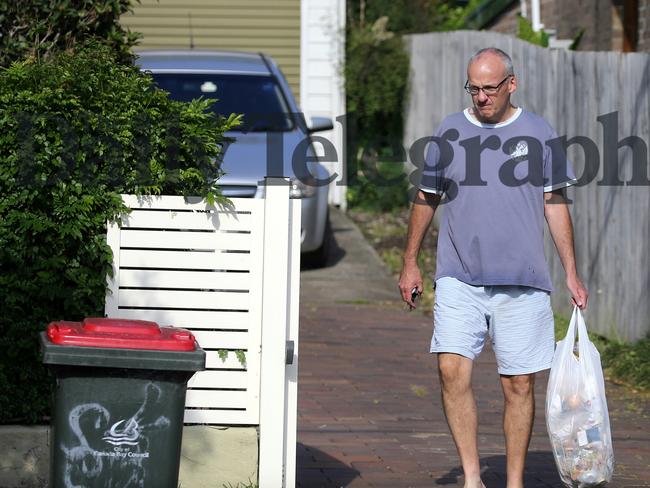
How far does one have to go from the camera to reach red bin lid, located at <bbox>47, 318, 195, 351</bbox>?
430 cm

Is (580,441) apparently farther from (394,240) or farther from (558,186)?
(394,240)

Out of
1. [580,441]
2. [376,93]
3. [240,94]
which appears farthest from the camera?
[376,93]

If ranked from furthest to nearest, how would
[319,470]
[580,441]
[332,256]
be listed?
[332,256], [319,470], [580,441]

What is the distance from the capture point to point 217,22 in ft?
51.6

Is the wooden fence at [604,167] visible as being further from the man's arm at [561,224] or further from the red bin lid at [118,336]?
the red bin lid at [118,336]

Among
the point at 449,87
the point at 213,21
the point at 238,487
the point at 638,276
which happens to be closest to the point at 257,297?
the point at 238,487

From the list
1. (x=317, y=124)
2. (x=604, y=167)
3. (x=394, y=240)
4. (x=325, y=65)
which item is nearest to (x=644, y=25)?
(x=604, y=167)

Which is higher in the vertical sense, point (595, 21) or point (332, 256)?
point (595, 21)

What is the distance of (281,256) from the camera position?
527 centimetres

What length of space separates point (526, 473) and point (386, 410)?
1580 mm

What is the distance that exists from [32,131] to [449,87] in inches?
372

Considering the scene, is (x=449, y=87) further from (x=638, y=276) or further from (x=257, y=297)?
(x=257, y=297)

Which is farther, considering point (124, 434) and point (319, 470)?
point (319, 470)

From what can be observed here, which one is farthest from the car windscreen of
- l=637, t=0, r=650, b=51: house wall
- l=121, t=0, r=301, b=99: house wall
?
l=121, t=0, r=301, b=99: house wall
